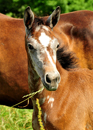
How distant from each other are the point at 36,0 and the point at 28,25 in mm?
9989

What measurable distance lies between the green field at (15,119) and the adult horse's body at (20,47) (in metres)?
0.51

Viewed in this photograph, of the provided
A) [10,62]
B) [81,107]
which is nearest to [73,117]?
[81,107]

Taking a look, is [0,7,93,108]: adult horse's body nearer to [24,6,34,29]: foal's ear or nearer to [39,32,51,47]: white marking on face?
[24,6,34,29]: foal's ear

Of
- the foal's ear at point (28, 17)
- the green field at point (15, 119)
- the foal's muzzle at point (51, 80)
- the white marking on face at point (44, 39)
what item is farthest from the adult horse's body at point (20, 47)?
the foal's muzzle at point (51, 80)

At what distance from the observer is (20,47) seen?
3857mm

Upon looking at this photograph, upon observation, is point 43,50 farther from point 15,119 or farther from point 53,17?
point 15,119

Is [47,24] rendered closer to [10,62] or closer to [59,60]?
[59,60]

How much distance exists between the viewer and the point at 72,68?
3.19m

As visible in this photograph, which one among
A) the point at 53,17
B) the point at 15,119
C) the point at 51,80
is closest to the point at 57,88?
the point at 51,80

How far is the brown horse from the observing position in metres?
2.61

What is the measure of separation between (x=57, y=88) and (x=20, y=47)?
4.90 ft

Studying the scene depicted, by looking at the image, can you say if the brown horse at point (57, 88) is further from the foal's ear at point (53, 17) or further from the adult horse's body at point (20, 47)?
the adult horse's body at point (20, 47)

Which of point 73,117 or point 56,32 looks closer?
point 73,117

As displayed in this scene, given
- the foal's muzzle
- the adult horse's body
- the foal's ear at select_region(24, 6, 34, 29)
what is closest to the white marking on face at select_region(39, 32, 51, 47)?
the foal's ear at select_region(24, 6, 34, 29)
